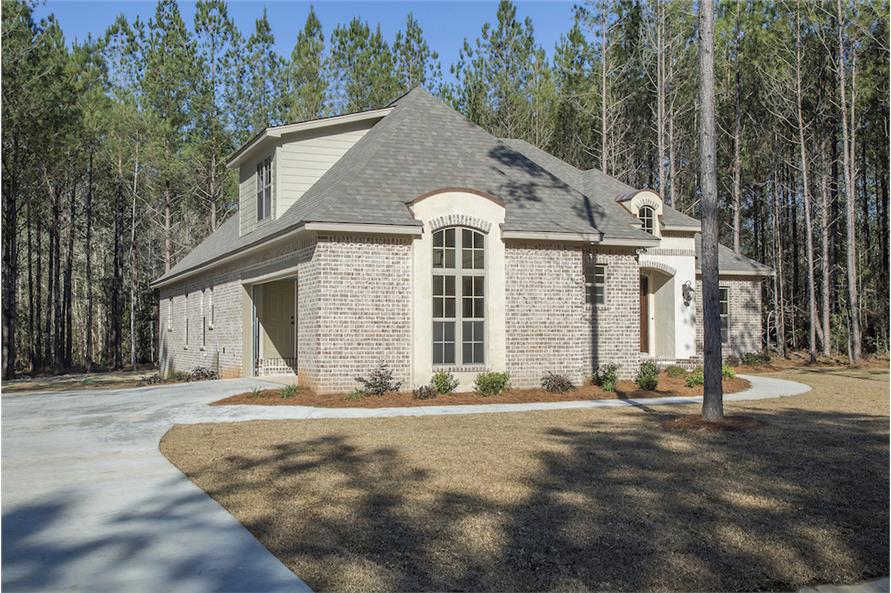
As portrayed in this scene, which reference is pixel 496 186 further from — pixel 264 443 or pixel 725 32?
pixel 725 32

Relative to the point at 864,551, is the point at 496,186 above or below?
above

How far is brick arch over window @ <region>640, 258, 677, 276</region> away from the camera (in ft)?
76.1

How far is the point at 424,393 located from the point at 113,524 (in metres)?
9.35

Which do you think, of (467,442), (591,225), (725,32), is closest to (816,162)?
(725,32)

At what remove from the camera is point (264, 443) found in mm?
9742

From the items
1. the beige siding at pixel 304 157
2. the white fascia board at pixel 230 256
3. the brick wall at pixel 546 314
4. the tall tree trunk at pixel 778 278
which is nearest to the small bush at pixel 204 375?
the white fascia board at pixel 230 256

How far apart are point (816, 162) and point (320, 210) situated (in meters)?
A: 24.3

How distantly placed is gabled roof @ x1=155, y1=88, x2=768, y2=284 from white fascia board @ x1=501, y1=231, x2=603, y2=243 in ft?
0.21

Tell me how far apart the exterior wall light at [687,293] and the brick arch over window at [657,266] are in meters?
0.51

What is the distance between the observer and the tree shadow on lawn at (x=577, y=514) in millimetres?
4949

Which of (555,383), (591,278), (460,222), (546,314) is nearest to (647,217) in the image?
(591,278)

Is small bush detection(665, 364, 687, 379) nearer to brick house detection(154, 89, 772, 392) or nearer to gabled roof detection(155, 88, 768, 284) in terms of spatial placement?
brick house detection(154, 89, 772, 392)

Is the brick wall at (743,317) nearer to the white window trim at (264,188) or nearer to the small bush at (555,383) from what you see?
the small bush at (555,383)

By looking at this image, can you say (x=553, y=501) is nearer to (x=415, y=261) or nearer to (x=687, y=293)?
(x=415, y=261)
